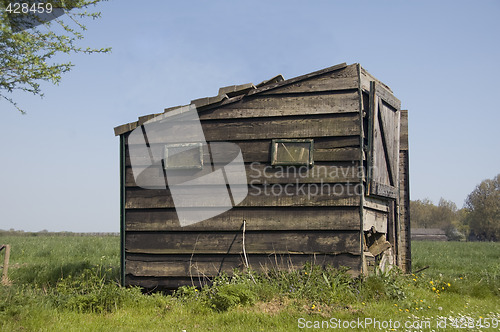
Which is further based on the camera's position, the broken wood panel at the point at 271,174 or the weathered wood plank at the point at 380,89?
the weathered wood plank at the point at 380,89

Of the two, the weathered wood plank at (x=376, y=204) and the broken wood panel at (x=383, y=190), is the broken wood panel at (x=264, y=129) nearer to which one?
the broken wood panel at (x=383, y=190)

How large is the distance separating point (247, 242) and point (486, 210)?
253 ft

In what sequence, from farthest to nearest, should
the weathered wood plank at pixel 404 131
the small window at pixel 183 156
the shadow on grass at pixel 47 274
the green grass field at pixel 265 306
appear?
the weathered wood plank at pixel 404 131
the shadow on grass at pixel 47 274
the small window at pixel 183 156
the green grass field at pixel 265 306

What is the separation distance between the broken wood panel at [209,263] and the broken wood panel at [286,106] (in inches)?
108

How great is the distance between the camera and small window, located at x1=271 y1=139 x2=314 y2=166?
8859 mm

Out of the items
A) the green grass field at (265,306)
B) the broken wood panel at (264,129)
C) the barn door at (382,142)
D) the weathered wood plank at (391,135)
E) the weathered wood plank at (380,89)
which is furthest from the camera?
the weathered wood plank at (391,135)

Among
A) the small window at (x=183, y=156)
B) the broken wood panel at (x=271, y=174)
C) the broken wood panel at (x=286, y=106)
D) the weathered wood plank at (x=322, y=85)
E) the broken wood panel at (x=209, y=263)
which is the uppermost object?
the weathered wood plank at (x=322, y=85)

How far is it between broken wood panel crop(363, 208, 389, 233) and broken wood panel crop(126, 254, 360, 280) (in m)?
0.82

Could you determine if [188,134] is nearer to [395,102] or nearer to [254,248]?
[254,248]

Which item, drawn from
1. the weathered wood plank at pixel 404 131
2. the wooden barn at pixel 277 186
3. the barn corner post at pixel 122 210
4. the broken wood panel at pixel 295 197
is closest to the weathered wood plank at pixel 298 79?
the wooden barn at pixel 277 186

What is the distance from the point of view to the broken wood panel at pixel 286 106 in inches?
349

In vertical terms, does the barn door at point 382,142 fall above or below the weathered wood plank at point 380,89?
below

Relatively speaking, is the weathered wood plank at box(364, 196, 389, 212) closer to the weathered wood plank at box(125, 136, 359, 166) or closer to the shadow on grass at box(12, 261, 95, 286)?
the weathered wood plank at box(125, 136, 359, 166)

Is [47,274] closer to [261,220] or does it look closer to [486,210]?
[261,220]
